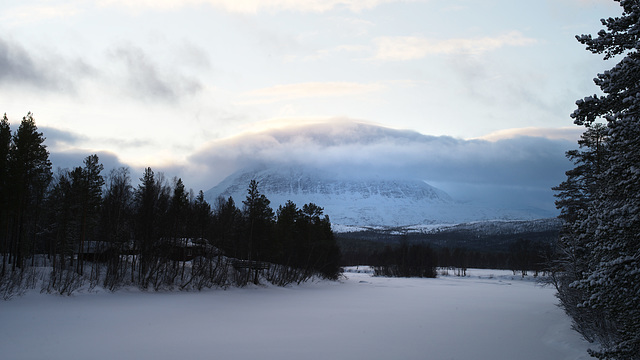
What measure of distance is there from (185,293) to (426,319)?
2816 cm

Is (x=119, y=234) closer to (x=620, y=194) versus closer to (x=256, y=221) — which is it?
(x=256, y=221)

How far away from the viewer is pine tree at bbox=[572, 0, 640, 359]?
9.62m

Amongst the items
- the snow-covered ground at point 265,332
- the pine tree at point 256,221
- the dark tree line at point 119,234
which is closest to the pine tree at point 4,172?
the dark tree line at point 119,234

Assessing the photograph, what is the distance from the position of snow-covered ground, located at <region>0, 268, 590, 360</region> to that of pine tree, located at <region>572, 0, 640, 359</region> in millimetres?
9501

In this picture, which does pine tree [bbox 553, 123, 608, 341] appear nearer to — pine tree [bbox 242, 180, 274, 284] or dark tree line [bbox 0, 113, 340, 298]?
dark tree line [bbox 0, 113, 340, 298]

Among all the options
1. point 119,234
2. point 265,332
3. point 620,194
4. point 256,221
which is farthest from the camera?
point 256,221

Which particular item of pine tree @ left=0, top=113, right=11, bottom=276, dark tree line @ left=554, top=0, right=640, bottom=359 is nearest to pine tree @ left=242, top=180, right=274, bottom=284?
pine tree @ left=0, top=113, right=11, bottom=276

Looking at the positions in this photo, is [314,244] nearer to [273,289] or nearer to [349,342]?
[273,289]

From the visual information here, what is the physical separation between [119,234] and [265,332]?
32245mm

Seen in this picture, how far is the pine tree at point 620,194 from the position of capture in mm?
9625

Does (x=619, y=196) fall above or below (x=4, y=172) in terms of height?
below

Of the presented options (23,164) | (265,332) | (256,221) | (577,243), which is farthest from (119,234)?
(577,243)

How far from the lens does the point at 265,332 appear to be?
2333 centimetres

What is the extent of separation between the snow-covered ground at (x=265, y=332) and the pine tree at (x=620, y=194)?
9501mm
